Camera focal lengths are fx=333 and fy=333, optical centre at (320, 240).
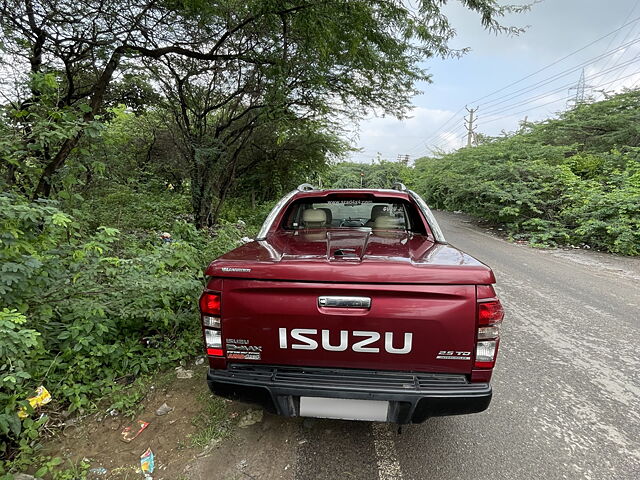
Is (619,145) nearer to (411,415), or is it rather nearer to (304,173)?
(304,173)

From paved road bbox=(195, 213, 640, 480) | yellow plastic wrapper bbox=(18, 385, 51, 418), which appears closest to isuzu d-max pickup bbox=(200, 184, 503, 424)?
paved road bbox=(195, 213, 640, 480)

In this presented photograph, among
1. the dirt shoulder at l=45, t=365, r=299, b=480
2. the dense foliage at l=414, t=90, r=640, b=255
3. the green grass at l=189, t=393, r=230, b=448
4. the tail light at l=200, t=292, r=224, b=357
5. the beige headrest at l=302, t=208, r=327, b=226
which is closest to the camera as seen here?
the tail light at l=200, t=292, r=224, b=357

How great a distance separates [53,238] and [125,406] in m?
1.37

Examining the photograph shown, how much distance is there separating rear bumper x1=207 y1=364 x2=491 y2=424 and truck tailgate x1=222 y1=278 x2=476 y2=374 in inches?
2.0

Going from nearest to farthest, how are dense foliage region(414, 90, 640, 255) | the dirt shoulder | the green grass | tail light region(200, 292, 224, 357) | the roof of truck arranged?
tail light region(200, 292, 224, 357)
the dirt shoulder
the green grass
the roof of truck
dense foliage region(414, 90, 640, 255)

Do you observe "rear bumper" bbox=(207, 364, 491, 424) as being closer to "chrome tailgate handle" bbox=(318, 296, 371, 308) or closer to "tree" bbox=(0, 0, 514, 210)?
"chrome tailgate handle" bbox=(318, 296, 371, 308)

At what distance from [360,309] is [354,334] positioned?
0.44ft

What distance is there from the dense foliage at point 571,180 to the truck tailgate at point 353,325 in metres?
8.98

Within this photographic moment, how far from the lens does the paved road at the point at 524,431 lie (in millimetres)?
1969

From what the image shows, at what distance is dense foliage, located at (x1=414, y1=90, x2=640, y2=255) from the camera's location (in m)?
8.59

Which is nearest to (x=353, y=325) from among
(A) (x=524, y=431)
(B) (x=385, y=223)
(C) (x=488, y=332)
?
(C) (x=488, y=332)

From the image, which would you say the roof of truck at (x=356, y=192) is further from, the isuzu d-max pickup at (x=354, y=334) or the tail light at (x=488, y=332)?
the tail light at (x=488, y=332)

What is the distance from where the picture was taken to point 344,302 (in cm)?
173

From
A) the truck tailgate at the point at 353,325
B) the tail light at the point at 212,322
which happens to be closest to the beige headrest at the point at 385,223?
the truck tailgate at the point at 353,325
